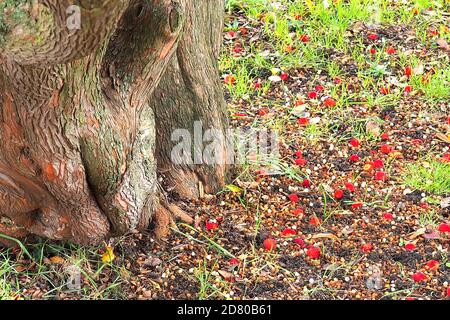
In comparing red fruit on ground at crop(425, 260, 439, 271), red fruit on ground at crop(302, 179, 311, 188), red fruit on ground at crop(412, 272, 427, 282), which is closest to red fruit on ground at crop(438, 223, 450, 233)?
red fruit on ground at crop(425, 260, 439, 271)

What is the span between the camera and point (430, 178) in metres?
3.46

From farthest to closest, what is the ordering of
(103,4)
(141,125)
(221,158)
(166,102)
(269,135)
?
1. (269,135)
2. (221,158)
3. (166,102)
4. (141,125)
5. (103,4)

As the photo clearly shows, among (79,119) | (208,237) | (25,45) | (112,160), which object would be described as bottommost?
(208,237)

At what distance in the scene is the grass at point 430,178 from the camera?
3.41 meters

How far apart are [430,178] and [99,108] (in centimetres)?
184

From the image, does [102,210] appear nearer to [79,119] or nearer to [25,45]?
[79,119]

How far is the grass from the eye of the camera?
341cm

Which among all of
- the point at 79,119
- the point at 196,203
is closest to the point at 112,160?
the point at 79,119

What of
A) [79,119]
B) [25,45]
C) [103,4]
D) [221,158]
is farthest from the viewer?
[221,158]

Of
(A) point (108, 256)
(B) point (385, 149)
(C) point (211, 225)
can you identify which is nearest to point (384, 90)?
(B) point (385, 149)

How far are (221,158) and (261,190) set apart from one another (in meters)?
0.29

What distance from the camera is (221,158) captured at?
3234mm

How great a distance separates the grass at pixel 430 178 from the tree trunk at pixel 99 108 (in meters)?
0.99

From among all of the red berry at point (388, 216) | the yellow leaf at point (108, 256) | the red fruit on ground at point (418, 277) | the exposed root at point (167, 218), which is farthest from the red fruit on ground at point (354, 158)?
the yellow leaf at point (108, 256)
